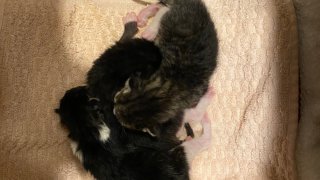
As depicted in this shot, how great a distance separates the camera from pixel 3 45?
87.4 inches

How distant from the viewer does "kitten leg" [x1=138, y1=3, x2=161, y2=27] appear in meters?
2.20

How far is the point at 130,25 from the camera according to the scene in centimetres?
220

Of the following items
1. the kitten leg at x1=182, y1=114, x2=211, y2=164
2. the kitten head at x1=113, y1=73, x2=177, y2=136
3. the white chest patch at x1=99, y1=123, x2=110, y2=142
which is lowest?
the kitten leg at x1=182, y1=114, x2=211, y2=164

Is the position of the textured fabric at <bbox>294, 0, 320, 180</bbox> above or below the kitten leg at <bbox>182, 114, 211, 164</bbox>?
above

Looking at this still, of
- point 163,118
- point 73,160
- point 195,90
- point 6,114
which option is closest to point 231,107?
point 195,90

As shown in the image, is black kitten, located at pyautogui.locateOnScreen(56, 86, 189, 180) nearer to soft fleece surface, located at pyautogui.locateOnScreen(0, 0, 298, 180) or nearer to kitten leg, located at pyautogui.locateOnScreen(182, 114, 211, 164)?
kitten leg, located at pyautogui.locateOnScreen(182, 114, 211, 164)

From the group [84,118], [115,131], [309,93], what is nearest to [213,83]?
[309,93]

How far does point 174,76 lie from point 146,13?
0.47m

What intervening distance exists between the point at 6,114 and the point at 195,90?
2.96ft

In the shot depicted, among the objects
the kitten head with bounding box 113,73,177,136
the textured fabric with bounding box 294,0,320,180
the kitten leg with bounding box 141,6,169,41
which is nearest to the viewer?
the kitten head with bounding box 113,73,177,136

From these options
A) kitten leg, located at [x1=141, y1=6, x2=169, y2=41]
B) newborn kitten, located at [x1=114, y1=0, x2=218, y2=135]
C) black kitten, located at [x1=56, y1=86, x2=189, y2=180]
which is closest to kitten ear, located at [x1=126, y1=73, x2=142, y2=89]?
newborn kitten, located at [x1=114, y1=0, x2=218, y2=135]

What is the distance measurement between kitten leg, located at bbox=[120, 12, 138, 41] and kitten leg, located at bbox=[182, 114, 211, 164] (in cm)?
52

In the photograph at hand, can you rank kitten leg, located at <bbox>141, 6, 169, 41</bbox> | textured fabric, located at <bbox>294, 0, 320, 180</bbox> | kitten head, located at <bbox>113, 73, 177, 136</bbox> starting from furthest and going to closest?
kitten leg, located at <bbox>141, 6, 169, 41</bbox> < textured fabric, located at <bbox>294, 0, 320, 180</bbox> < kitten head, located at <bbox>113, 73, 177, 136</bbox>

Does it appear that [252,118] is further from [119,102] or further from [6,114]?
[6,114]
